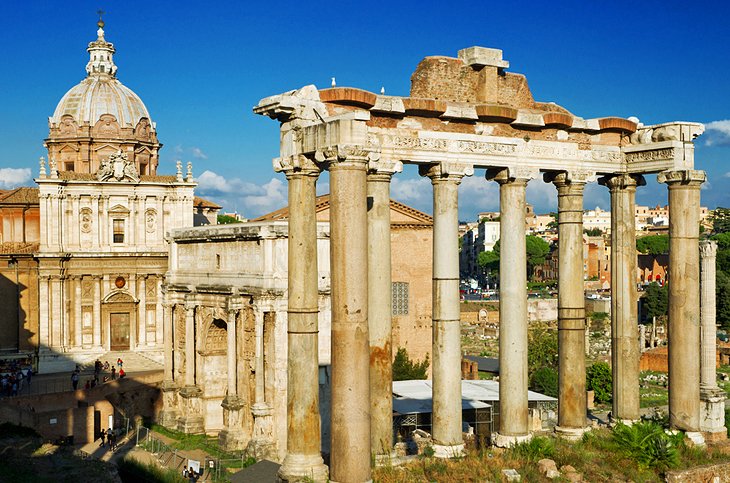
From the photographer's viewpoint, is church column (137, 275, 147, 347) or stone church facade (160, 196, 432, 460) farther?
church column (137, 275, 147, 347)

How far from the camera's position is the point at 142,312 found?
45906 millimetres

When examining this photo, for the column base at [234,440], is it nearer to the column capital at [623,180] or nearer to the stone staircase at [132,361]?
the stone staircase at [132,361]

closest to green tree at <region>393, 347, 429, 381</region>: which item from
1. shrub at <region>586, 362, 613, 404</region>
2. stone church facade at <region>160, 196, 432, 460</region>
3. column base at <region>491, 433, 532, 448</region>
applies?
shrub at <region>586, 362, 613, 404</region>

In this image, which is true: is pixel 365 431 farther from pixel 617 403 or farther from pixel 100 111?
pixel 100 111

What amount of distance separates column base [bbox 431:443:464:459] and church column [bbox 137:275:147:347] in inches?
1331

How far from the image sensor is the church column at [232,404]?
32.4 metres

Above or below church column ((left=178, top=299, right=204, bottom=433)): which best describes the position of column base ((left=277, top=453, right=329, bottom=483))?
above

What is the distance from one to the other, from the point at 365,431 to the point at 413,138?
15.6 feet

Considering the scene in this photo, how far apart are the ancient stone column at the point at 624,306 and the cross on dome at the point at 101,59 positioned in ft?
139

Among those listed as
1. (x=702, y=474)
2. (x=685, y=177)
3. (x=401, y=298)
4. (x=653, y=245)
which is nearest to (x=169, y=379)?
(x=401, y=298)

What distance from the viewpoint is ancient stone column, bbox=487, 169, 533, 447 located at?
49.5ft

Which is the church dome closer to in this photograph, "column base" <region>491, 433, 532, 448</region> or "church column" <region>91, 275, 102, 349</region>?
"church column" <region>91, 275, 102, 349</region>

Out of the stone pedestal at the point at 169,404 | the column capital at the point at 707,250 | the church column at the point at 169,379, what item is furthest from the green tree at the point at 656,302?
the column capital at the point at 707,250

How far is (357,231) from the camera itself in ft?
39.2
